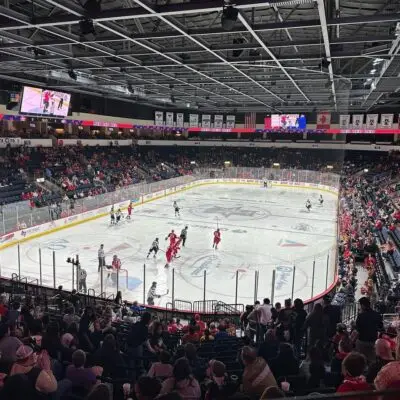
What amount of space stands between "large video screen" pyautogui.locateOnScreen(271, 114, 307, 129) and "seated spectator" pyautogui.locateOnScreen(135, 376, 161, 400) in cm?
2903

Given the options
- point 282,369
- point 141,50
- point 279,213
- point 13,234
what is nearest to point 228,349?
point 282,369

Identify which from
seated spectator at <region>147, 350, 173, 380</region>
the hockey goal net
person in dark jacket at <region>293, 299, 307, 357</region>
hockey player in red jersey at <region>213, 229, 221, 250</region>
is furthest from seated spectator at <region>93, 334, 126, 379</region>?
the hockey goal net

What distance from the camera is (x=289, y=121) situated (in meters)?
30.3

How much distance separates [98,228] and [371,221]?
1342cm

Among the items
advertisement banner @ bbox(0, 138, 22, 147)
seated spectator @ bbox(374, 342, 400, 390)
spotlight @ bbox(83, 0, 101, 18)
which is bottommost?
seated spectator @ bbox(374, 342, 400, 390)

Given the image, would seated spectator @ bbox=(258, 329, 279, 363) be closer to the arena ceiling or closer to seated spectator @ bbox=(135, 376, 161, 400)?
seated spectator @ bbox=(135, 376, 161, 400)

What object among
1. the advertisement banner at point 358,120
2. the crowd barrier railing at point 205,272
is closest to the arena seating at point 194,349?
the crowd barrier railing at point 205,272

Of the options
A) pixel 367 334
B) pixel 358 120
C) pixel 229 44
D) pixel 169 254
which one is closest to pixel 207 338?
pixel 367 334

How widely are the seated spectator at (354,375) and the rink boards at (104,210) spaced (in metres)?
16.2

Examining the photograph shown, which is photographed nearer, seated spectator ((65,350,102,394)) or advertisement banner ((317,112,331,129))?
seated spectator ((65,350,102,394))

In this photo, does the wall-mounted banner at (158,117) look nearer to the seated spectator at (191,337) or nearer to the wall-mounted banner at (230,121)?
the wall-mounted banner at (230,121)

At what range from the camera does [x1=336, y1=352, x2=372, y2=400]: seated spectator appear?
286cm

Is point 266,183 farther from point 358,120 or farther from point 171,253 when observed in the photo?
point 171,253

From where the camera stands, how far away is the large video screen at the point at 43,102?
20.4 m
